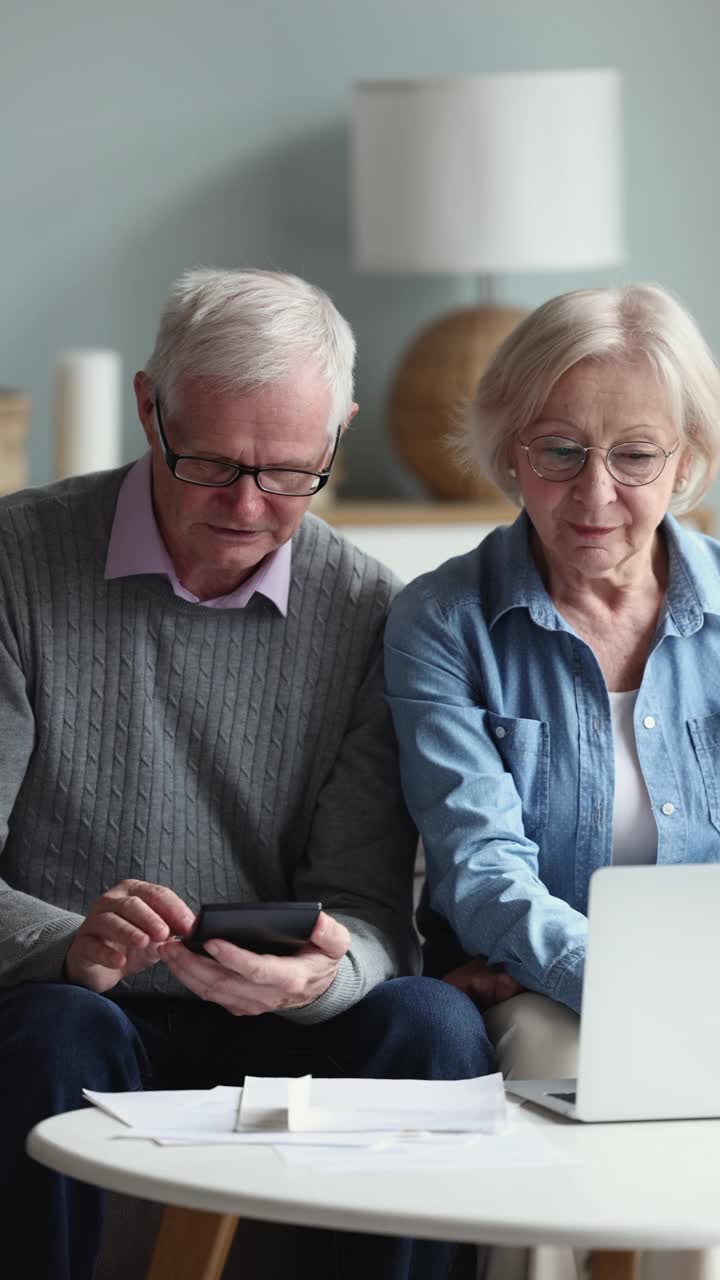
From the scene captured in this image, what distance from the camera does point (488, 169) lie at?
11.9 ft

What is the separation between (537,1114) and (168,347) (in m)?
0.83

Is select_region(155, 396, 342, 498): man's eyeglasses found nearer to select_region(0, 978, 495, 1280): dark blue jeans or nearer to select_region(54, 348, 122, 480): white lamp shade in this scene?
select_region(0, 978, 495, 1280): dark blue jeans

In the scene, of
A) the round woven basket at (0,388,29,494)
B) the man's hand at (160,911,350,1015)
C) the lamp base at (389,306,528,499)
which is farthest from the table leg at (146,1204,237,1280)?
the lamp base at (389,306,528,499)

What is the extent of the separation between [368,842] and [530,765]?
0.18m

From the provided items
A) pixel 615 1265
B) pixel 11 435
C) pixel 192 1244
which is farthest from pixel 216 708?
pixel 11 435

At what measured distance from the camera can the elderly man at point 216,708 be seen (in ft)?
5.44

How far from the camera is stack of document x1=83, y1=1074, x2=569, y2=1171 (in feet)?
3.89

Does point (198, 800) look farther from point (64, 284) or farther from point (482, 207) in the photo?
point (64, 284)

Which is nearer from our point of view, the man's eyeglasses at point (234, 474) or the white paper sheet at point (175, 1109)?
the white paper sheet at point (175, 1109)

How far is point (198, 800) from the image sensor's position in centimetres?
177

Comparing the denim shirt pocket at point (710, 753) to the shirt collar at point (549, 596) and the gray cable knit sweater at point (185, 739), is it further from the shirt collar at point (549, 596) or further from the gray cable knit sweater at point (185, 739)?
the gray cable knit sweater at point (185, 739)

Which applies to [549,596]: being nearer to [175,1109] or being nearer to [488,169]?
[175,1109]

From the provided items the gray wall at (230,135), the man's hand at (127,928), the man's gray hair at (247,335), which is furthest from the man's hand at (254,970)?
the gray wall at (230,135)

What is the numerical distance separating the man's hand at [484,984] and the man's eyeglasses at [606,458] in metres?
0.50
